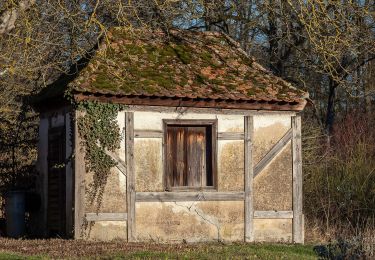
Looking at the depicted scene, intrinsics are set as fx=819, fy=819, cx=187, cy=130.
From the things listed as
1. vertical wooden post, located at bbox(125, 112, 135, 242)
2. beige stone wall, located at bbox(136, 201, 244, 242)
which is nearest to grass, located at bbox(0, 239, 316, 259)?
vertical wooden post, located at bbox(125, 112, 135, 242)

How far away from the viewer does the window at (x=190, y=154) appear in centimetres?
1780

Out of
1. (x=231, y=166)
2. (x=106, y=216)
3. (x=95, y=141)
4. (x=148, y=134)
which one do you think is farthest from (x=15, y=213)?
(x=231, y=166)

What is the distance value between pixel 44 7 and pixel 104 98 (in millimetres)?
2981

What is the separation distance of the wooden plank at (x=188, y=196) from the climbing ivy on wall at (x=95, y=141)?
90 cm

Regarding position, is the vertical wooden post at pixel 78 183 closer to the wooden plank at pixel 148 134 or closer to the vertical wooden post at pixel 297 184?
the wooden plank at pixel 148 134

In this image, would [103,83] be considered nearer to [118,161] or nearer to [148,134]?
[148,134]

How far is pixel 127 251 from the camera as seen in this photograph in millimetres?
13852

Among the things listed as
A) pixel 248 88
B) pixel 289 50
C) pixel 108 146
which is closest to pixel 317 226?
pixel 248 88

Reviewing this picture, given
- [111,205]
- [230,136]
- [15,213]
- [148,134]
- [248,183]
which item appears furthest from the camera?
[15,213]

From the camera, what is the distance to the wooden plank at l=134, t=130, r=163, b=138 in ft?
57.1

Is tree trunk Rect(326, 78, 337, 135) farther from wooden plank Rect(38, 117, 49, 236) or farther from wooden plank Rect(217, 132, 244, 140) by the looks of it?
wooden plank Rect(38, 117, 49, 236)

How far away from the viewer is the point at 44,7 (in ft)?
60.7

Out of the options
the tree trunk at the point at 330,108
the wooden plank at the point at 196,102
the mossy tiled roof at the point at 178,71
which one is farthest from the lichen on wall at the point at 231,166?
the tree trunk at the point at 330,108

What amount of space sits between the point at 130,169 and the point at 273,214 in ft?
11.7
